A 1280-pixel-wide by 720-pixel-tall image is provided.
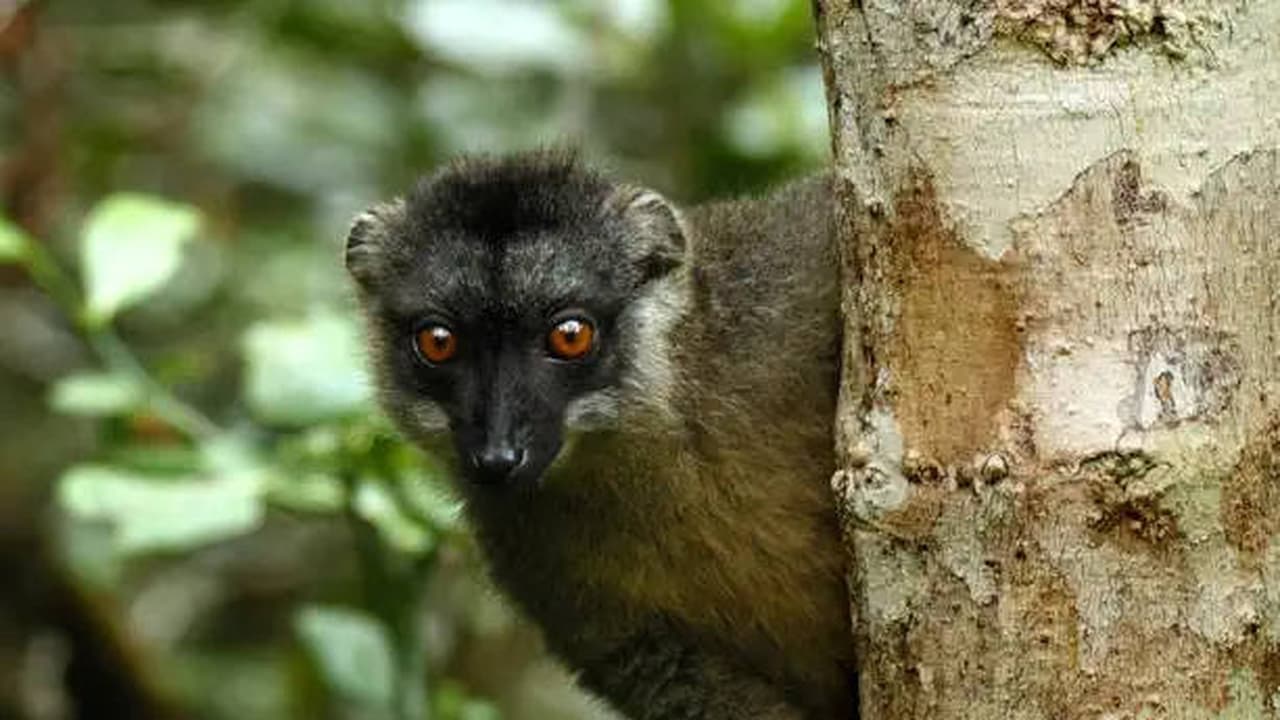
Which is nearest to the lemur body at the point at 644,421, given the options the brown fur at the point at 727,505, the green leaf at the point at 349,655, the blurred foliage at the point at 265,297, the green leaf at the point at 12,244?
the brown fur at the point at 727,505

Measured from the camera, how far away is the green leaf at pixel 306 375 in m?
5.07

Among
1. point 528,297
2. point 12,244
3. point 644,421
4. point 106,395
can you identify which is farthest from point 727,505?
point 12,244

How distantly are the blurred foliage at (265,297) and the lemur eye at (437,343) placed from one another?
1.50 ft

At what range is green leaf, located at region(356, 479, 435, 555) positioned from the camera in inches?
200

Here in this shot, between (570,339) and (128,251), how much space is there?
3.97ft

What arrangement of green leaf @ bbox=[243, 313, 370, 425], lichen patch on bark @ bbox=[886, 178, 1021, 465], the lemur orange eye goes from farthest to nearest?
1. green leaf @ bbox=[243, 313, 370, 425]
2. the lemur orange eye
3. lichen patch on bark @ bbox=[886, 178, 1021, 465]

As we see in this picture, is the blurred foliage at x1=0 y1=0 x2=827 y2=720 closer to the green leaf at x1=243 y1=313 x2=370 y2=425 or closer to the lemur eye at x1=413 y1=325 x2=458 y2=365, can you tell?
the green leaf at x1=243 y1=313 x2=370 y2=425

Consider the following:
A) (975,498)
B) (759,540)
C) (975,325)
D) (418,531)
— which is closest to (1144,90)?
(975,325)

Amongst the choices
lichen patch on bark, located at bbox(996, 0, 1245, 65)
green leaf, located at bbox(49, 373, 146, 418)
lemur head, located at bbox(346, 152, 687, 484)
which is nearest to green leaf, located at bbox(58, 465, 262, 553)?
green leaf, located at bbox(49, 373, 146, 418)

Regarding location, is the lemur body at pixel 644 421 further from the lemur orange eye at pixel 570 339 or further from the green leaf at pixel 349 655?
the green leaf at pixel 349 655

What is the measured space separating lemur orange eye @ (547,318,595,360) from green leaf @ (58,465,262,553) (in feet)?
3.27

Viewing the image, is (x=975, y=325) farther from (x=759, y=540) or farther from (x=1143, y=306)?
(x=759, y=540)

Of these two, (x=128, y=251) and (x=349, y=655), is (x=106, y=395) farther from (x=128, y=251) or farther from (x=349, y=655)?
(x=349, y=655)

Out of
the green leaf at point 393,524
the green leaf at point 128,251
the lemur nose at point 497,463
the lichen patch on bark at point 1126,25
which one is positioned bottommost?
the green leaf at point 393,524
